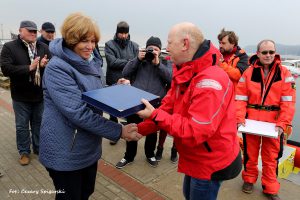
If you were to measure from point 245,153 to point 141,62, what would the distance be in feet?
6.02

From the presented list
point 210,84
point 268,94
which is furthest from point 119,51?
point 210,84

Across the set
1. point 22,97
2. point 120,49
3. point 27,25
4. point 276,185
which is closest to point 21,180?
point 22,97

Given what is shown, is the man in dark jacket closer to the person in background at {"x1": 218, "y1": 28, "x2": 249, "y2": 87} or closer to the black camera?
the black camera

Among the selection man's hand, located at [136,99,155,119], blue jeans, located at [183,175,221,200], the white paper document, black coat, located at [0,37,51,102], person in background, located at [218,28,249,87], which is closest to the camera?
man's hand, located at [136,99,155,119]

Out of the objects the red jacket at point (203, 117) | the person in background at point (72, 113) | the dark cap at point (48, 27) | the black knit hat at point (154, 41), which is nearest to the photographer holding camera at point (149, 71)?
the black knit hat at point (154, 41)

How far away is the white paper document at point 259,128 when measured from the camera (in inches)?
125

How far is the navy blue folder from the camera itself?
1.84 m

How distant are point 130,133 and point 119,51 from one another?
2.39 meters

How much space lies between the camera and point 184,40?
6.09 feet

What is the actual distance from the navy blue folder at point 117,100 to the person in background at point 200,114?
0.09 m

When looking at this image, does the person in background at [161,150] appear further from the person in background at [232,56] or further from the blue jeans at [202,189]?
the blue jeans at [202,189]

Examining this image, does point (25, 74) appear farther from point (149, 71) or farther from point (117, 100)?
point (117, 100)

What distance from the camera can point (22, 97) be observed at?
400cm

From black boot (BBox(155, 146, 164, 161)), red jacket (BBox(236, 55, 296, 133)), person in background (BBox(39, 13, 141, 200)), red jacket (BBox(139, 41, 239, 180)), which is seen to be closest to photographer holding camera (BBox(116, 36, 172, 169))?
black boot (BBox(155, 146, 164, 161))
